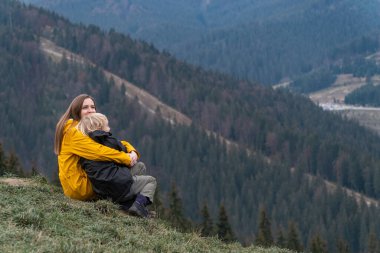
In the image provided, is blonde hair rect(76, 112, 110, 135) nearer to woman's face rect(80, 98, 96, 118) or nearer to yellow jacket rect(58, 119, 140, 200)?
yellow jacket rect(58, 119, 140, 200)

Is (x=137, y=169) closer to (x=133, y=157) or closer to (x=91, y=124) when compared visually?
(x=133, y=157)

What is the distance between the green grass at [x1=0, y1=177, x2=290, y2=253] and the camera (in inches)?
391

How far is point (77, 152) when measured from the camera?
14211 millimetres

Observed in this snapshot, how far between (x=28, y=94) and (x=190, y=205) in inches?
2754

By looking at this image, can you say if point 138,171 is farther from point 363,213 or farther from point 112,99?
point 112,99

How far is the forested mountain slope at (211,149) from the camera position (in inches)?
4865

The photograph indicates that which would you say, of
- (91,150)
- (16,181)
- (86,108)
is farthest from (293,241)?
(91,150)

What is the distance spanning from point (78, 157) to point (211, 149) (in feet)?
467

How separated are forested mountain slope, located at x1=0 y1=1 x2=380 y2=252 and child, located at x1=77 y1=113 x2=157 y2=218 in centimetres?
9752

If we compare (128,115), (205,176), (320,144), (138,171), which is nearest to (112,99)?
(128,115)

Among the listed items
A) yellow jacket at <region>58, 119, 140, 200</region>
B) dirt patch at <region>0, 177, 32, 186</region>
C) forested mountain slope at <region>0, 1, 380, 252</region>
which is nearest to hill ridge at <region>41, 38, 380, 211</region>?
forested mountain slope at <region>0, 1, 380, 252</region>

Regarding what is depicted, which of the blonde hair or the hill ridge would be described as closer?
the blonde hair

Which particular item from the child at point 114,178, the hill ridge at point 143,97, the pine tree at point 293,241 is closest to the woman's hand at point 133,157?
the child at point 114,178

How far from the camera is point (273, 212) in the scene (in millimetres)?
125500
